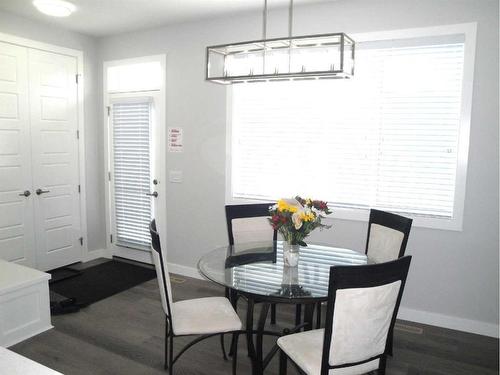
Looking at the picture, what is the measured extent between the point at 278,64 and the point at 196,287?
107 inches

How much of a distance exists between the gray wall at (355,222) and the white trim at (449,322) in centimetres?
1

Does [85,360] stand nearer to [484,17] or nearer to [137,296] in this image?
[137,296]

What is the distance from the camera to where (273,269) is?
258 centimetres

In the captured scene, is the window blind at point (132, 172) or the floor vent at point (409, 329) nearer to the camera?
the floor vent at point (409, 329)

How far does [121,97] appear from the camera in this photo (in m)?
4.86

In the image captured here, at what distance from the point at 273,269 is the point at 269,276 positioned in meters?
0.13

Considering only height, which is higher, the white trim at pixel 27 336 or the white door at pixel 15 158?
the white door at pixel 15 158

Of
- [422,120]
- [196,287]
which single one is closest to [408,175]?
[422,120]

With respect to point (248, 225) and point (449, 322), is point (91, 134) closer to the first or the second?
point (248, 225)

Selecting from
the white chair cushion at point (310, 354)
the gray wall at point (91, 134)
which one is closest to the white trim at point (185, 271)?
the gray wall at point (91, 134)

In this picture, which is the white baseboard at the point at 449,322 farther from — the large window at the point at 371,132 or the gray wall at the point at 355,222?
the large window at the point at 371,132

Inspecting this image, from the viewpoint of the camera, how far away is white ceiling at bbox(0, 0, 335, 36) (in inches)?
145

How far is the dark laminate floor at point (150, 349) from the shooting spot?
9.05 feet

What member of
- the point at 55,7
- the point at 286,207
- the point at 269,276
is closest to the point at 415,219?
the point at 286,207
